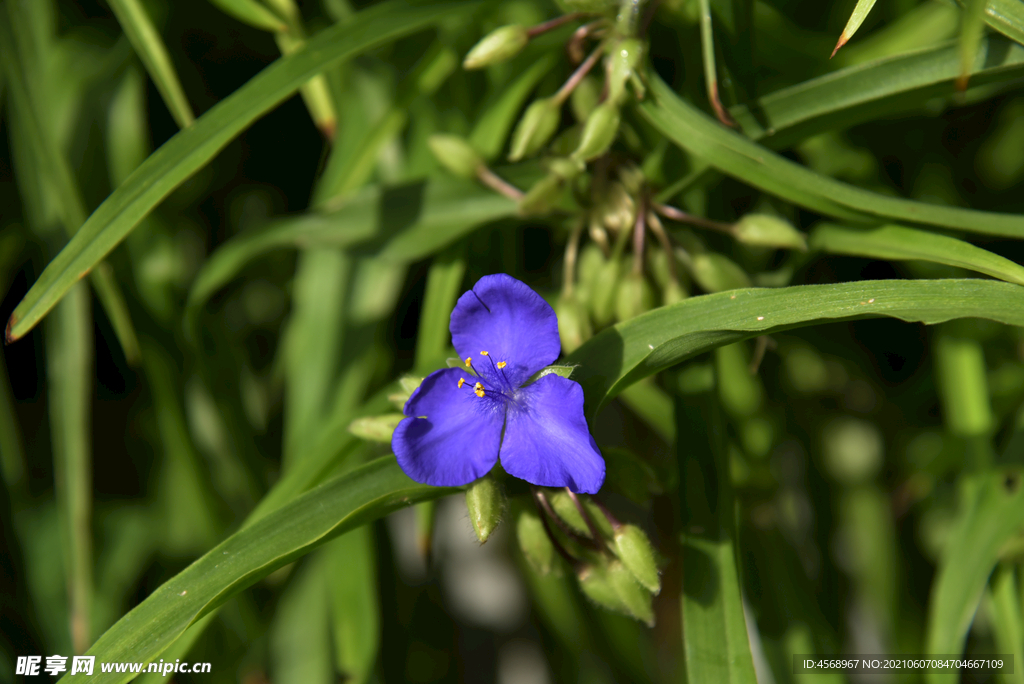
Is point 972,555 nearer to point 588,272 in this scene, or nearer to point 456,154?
point 588,272

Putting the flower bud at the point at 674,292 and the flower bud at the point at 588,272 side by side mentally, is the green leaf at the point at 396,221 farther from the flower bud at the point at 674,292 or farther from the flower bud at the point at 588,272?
the flower bud at the point at 674,292

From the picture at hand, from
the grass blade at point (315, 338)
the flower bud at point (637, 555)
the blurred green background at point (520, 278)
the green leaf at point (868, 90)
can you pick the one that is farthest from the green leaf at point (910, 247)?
the grass blade at point (315, 338)

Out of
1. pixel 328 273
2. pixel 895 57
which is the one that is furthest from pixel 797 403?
pixel 328 273

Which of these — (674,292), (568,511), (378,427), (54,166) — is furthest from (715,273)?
(54,166)

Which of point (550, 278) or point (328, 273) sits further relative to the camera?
point (550, 278)

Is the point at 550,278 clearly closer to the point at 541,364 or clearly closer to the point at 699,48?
the point at 699,48
